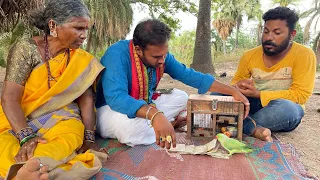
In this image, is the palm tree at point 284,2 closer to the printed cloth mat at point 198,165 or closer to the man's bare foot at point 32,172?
the printed cloth mat at point 198,165

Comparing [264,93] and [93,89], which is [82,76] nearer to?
[93,89]

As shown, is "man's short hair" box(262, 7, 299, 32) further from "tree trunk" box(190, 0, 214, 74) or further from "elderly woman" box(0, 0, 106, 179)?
"tree trunk" box(190, 0, 214, 74)

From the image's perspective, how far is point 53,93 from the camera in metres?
2.42

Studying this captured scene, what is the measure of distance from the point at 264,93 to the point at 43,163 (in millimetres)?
2106

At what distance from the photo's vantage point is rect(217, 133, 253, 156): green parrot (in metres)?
2.62

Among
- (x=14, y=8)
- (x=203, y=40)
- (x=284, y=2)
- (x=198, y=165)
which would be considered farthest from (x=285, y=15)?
(x=284, y=2)

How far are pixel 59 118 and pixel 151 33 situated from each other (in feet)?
3.07

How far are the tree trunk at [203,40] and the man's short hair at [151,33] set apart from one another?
7.63 meters

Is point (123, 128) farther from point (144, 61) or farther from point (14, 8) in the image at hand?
point (14, 8)

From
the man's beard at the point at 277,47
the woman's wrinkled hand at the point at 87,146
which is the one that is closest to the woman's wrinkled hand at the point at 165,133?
the woman's wrinkled hand at the point at 87,146

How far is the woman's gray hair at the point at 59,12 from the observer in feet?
7.64

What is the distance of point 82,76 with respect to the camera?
101 inches

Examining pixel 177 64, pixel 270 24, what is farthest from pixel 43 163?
pixel 270 24

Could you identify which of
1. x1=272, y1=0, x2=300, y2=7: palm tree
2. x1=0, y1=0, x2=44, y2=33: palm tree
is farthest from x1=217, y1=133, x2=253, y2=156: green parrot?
x1=272, y1=0, x2=300, y2=7: palm tree
